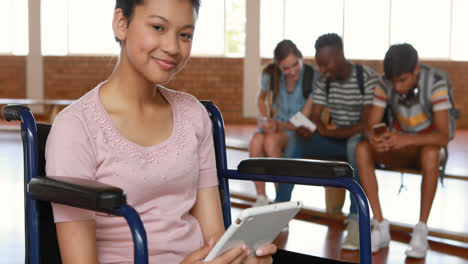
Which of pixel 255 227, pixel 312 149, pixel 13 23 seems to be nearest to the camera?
pixel 255 227

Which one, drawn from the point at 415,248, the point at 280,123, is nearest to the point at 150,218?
the point at 415,248

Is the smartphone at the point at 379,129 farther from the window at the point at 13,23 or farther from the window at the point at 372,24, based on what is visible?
the window at the point at 13,23

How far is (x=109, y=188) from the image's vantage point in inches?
37.1

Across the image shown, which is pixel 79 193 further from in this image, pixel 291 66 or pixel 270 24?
pixel 270 24

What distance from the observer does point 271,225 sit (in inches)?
43.8

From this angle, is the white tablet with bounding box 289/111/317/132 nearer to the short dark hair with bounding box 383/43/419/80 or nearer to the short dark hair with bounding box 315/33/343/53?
the short dark hair with bounding box 315/33/343/53

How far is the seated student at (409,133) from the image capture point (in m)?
2.94

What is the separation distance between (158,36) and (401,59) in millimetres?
2017

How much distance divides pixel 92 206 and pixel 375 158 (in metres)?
2.40

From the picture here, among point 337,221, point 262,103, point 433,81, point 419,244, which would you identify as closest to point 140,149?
point 419,244

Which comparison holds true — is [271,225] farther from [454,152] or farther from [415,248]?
[454,152]

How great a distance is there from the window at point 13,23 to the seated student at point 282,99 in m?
7.23

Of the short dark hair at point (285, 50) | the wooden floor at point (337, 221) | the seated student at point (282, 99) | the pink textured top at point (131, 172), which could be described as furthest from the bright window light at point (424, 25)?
the pink textured top at point (131, 172)

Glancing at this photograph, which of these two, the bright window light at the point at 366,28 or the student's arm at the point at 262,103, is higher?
the bright window light at the point at 366,28
